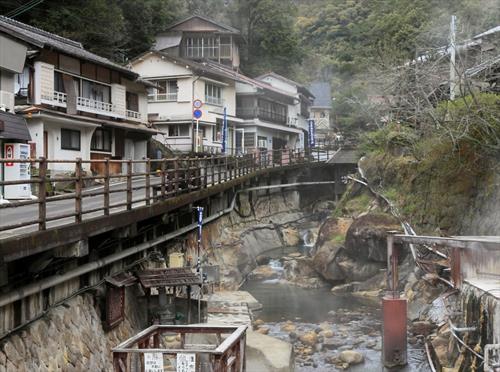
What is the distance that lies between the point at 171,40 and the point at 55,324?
46.8 meters

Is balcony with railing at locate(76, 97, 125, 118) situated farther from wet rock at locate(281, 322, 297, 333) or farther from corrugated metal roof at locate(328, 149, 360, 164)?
corrugated metal roof at locate(328, 149, 360, 164)

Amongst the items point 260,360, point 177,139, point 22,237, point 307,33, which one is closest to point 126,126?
point 177,139

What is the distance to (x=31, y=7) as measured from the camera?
35.3 meters

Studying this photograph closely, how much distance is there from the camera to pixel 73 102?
87.6 feet

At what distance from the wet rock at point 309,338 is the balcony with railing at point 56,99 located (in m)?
15.6

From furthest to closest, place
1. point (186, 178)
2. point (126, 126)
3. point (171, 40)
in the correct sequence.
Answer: point (171, 40), point (126, 126), point (186, 178)

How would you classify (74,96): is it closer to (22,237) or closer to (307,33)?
(22,237)

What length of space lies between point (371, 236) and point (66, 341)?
55.7 ft

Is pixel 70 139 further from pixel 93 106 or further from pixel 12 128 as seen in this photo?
pixel 12 128

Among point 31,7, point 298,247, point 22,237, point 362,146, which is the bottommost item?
point 298,247

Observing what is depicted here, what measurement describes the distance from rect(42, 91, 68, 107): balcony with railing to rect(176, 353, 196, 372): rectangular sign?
64.6ft

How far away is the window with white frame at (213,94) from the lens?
42.9 meters

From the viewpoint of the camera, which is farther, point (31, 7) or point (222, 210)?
point (31, 7)

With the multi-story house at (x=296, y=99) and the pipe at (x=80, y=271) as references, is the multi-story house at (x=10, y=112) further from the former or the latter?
the multi-story house at (x=296, y=99)
